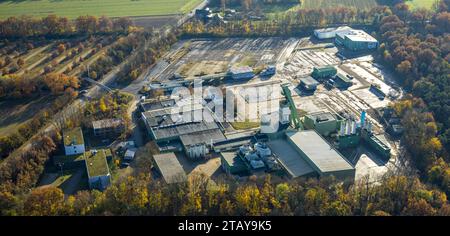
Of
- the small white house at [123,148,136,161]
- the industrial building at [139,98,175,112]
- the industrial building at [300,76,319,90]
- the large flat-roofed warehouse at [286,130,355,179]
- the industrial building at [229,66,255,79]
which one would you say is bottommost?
the small white house at [123,148,136,161]

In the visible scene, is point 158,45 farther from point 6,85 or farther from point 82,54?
point 6,85

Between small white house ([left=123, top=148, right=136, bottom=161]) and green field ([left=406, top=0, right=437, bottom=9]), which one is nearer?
small white house ([left=123, top=148, right=136, bottom=161])

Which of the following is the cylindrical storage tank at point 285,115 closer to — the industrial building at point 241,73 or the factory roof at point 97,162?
the industrial building at point 241,73

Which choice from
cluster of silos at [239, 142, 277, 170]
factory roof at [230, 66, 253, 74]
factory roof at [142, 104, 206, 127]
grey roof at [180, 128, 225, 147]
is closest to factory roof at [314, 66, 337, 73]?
factory roof at [230, 66, 253, 74]

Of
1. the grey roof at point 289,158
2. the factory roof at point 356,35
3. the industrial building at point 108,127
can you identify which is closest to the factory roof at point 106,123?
the industrial building at point 108,127

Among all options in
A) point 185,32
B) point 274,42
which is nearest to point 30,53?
point 185,32

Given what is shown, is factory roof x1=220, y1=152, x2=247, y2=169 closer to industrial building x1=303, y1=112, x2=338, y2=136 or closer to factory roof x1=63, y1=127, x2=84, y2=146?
industrial building x1=303, y1=112, x2=338, y2=136
